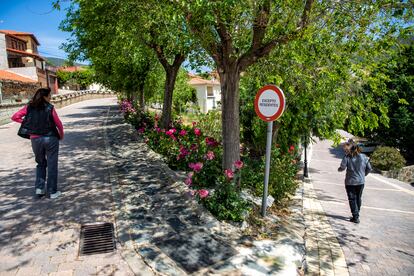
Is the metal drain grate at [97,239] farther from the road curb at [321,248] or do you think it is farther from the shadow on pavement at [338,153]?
the shadow on pavement at [338,153]

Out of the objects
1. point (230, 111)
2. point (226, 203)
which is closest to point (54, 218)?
point (226, 203)

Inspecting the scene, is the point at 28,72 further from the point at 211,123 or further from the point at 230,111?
the point at 230,111

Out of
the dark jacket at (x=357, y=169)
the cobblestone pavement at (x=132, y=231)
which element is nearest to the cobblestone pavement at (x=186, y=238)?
the cobblestone pavement at (x=132, y=231)

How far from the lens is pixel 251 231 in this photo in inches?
193

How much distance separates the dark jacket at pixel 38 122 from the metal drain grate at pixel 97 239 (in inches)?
73.4

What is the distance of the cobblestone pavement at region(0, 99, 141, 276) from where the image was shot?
12.2 feet

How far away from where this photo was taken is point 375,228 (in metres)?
6.53

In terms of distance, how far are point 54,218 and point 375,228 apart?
6.19 metres

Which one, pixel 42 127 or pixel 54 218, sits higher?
pixel 42 127

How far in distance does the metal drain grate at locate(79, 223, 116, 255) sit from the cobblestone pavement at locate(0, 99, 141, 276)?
3.8 inches

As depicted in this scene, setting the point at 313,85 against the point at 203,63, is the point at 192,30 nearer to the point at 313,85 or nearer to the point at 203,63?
the point at 203,63

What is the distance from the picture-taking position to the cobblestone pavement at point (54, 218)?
3.73 meters

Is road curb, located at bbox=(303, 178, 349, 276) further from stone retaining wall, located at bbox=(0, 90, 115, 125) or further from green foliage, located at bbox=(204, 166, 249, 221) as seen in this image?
stone retaining wall, located at bbox=(0, 90, 115, 125)

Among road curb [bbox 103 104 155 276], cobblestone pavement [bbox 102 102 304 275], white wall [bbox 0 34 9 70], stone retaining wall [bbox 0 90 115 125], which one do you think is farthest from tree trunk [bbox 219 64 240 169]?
white wall [bbox 0 34 9 70]
